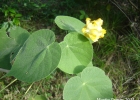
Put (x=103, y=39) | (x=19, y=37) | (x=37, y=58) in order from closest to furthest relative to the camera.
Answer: (x=37, y=58) → (x=19, y=37) → (x=103, y=39)

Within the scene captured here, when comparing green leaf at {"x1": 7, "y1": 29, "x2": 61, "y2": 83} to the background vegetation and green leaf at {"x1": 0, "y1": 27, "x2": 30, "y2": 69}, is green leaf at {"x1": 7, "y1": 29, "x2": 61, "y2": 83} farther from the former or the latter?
the background vegetation

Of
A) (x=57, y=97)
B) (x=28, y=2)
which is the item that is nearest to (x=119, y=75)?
(x=57, y=97)

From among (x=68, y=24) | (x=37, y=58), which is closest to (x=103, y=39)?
(x=68, y=24)

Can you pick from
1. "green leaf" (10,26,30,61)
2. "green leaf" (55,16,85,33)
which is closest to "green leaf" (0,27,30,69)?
"green leaf" (10,26,30,61)

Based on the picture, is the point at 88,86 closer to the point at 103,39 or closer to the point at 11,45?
the point at 11,45

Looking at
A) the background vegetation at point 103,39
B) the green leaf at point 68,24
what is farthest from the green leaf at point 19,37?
the background vegetation at point 103,39

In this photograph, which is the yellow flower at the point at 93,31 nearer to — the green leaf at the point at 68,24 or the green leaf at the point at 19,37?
the green leaf at the point at 68,24
